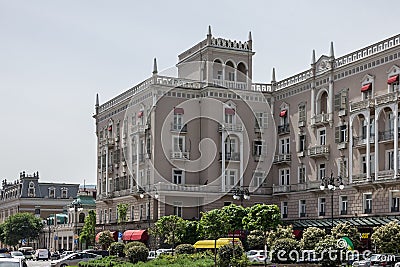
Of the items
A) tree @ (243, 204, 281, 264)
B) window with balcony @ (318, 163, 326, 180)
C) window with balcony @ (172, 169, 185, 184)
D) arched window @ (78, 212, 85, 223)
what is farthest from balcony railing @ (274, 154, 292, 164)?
arched window @ (78, 212, 85, 223)

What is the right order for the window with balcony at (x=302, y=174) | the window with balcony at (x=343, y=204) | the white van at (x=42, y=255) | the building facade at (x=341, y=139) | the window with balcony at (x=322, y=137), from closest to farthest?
the building facade at (x=341, y=139), the window with balcony at (x=343, y=204), the window with balcony at (x=322, y=137), the window with balcony at (x=302, y=174), the white van at (x=42, y=255)

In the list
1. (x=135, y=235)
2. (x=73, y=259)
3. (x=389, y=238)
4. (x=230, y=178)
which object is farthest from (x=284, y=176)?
(x=389, y=238)

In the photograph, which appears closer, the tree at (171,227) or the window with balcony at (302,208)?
the tree at (171,227)

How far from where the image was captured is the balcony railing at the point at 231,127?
62.5 metres

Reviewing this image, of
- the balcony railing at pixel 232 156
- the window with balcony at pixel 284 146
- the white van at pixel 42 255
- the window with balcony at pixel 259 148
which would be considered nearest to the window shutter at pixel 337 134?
the window with balcony at pixel 284 146

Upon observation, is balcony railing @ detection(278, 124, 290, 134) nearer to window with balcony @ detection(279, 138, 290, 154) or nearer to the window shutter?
window with balcony @ detection(279, 138, 290, 154)

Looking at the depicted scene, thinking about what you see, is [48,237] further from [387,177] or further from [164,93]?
[387,177]

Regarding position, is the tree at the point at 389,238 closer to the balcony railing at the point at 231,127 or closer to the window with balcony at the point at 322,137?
the window with balcony at the point at 322,137

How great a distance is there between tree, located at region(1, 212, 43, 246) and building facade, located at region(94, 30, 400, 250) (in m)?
37.1

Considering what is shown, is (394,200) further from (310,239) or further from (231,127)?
(231,127)

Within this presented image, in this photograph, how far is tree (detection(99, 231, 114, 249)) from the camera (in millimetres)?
68506

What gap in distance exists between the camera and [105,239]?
6862cm

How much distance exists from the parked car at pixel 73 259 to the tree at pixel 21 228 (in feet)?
181

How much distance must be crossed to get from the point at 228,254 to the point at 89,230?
49446mm
